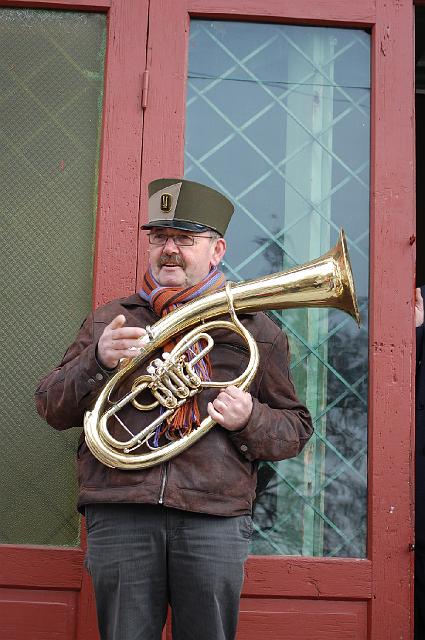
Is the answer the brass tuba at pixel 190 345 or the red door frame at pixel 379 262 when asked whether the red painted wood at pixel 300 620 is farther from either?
the brass tuba at pixel 190 345

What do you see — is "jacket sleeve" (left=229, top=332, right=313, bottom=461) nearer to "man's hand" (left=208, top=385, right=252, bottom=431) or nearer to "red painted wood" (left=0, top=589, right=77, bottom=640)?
"man's hand" (left=208, top=385, right=252, bottom=431)

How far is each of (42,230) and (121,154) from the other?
1.54 feet

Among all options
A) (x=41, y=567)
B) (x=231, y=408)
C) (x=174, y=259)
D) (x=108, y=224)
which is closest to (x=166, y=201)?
(x=174, y=259)

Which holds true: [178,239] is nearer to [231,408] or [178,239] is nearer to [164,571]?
[231,408]

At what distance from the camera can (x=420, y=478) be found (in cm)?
346

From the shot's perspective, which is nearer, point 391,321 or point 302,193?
point 391,321

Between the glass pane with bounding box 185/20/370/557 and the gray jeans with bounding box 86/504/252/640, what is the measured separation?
0.85 metres

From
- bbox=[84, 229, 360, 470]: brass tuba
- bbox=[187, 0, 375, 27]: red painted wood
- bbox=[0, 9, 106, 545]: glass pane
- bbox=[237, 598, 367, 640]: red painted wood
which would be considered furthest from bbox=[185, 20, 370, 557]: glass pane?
bbox=[84, 229, 360, 470]: brass tuba

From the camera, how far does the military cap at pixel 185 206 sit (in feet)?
9.31

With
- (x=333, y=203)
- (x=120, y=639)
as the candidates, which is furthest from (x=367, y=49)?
(x=120, y=639)

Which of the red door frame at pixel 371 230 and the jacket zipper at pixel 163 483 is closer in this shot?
the jacket zipper at pixel 163 483

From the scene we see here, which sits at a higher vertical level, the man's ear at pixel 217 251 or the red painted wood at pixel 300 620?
the man's ear at pixel 217 251

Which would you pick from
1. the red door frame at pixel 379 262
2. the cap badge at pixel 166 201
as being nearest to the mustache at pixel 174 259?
the cap badge at pixel 166 201

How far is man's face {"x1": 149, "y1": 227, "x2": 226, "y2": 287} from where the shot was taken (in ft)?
9.25
